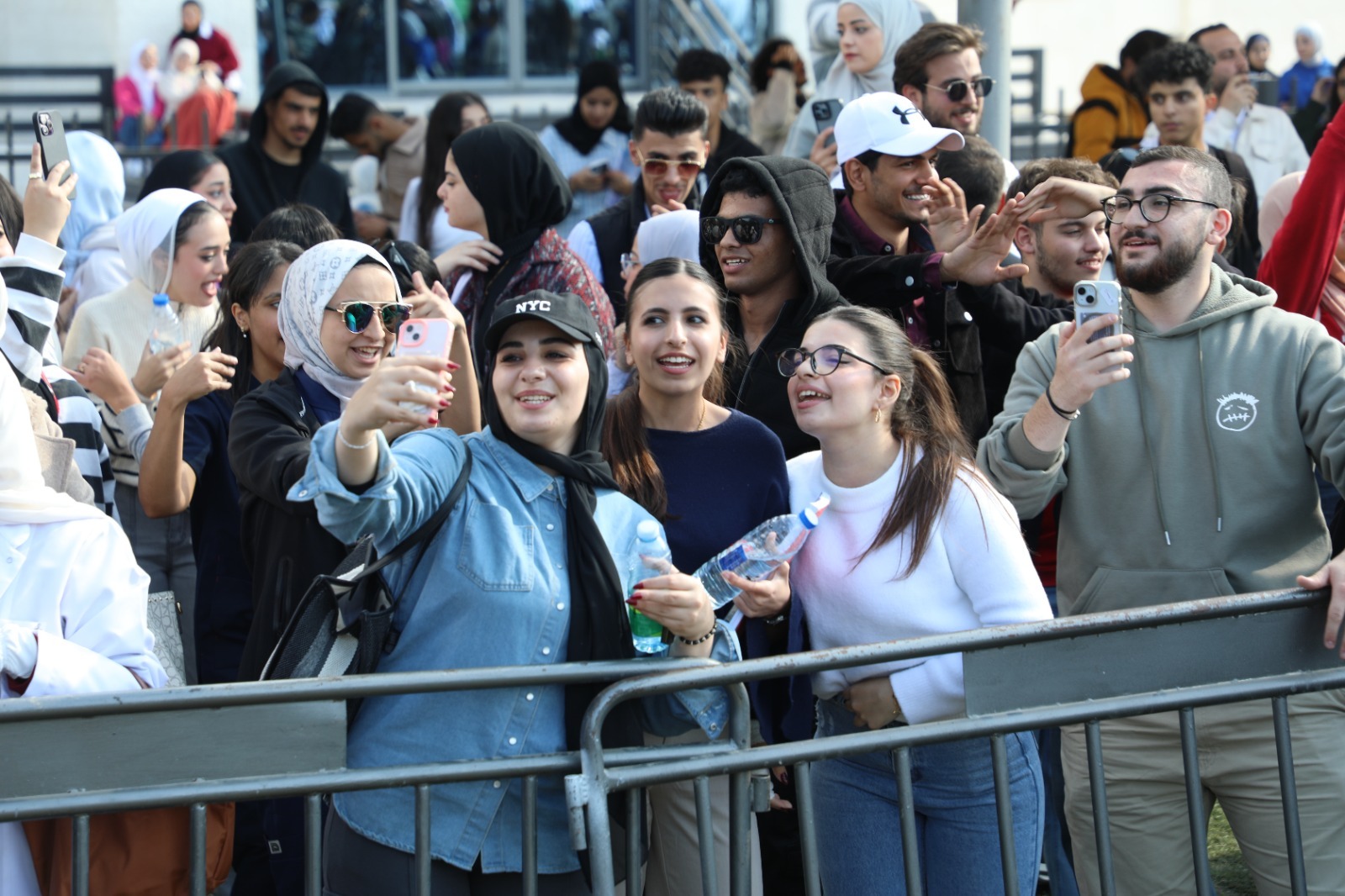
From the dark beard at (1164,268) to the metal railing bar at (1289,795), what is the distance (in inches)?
46.4

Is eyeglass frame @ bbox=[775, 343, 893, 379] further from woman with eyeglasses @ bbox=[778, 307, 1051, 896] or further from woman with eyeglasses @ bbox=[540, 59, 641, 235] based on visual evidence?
woman with eyeglasses @ bbox=[540, 59, 641, 235]

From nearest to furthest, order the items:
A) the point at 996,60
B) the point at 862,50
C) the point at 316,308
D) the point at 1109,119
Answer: the point at 316,308, the point at 996,60, the point at 862,50, the point at 1109,119

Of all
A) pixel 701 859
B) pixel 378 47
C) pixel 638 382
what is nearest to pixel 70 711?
pixel 701 859

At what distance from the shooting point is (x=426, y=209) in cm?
700

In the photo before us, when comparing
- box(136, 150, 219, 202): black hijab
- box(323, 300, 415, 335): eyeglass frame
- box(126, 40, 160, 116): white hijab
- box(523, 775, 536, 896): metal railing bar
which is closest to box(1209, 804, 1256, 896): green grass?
box(523, 775, 536, 896): metal railing bar

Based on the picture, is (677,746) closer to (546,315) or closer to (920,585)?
(920,585)

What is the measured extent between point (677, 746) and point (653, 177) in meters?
3.59

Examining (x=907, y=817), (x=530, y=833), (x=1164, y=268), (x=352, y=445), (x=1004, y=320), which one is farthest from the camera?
(x=1004, y=320)

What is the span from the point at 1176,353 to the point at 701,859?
1921 mm

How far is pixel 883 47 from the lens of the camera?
6953mm

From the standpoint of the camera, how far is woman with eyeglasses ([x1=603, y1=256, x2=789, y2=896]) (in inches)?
138

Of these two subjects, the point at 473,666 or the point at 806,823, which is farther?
the point at 473,666

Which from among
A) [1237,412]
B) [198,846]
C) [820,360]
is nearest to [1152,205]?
[1237,412]

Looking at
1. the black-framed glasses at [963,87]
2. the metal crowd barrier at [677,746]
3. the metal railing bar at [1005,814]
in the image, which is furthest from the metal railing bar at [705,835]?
the black-framed glasses at [963,87]
